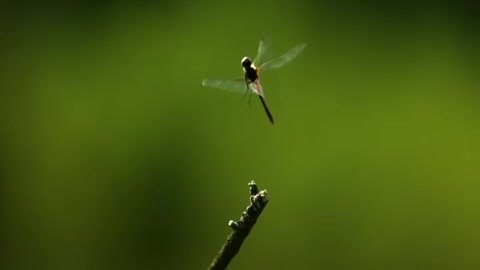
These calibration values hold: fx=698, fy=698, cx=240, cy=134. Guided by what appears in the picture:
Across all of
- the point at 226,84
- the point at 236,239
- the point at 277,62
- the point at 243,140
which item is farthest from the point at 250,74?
the point at 243,140

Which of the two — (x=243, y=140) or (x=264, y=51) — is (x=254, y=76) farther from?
(x=243, y=140)

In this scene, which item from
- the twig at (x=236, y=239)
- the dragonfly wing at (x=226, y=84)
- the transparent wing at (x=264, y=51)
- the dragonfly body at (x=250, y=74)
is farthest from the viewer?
the transparent wing at (x=264, y=51)

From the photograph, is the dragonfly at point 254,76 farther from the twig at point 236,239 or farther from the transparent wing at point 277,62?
the twig at point 236,239

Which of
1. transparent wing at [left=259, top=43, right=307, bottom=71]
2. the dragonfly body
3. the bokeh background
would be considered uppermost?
the bokeh background

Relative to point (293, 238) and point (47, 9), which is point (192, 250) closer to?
point (293, 238)

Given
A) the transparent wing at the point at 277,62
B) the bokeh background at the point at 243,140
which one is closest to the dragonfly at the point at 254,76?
the transparent wing at the point at 277,62

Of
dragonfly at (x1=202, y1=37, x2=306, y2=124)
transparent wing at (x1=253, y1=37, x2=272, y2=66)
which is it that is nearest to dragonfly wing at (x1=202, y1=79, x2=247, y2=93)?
dragonfly at (x1=202, y1=37, x2=306, y2=124)

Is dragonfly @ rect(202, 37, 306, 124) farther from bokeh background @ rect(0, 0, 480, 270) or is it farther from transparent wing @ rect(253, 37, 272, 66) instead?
bokeh background @ rect(0, 0, 480, 270)

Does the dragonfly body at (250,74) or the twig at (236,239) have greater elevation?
the dragonfly body at (250,74)

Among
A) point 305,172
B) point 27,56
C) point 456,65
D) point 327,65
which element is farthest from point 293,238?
point 27,56
